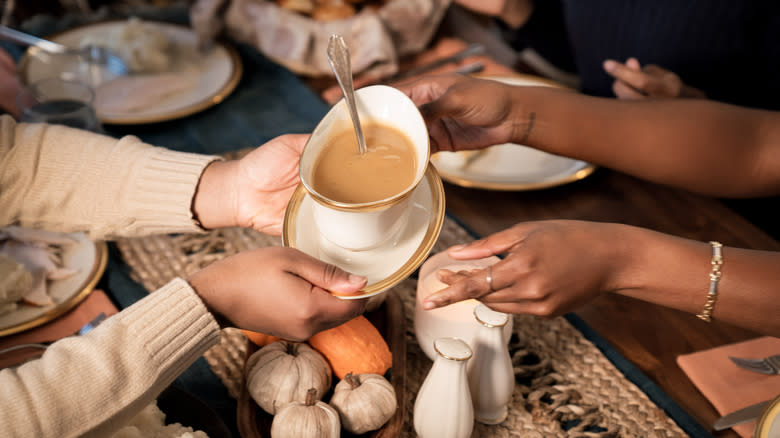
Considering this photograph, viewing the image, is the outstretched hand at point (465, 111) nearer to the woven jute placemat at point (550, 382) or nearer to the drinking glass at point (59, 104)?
the woven jute placemat at point (550, 382)

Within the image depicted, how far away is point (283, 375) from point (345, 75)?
475 millimetres

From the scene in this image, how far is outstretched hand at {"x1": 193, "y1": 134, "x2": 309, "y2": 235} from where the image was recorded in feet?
3.70

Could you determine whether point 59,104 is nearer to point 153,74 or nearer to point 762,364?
point 153,74

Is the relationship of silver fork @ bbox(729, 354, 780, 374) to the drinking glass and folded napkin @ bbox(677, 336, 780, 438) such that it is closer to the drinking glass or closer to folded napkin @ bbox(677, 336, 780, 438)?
folded napkin @ bbox(677, 336, 780, 438)

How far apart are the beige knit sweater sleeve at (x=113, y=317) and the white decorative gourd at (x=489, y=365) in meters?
0.40

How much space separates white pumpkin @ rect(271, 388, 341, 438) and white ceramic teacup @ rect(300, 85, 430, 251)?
0.24 m

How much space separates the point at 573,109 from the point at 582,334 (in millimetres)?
500

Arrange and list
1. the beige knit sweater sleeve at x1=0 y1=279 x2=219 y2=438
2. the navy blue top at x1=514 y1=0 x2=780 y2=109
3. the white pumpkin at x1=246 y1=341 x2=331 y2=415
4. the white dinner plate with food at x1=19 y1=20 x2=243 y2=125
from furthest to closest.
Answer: the white dinner plate with food at x1=19 y1=20 x2=243 y2=125, the navy blue top at x1=514 y1=0 x2=780 y2=109, the white pumpkin at x1=246 y1=341 x2=331 y2=415, the beige knit sweater sleeve at x1=0 y1=279 x2=219 y2=438

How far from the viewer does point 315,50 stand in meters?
1.72

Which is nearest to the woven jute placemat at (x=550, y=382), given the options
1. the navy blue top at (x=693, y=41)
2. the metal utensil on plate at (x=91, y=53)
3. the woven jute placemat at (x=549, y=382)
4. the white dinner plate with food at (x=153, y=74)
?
the woven jute placemat at (x=549, y=382)

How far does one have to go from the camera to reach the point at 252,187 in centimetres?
116

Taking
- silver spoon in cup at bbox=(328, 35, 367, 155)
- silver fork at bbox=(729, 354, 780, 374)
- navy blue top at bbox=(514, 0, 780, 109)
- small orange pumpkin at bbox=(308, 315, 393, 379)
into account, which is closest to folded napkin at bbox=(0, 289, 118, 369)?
small orange pumpkin at bbox=(308, 315, 393, 379)

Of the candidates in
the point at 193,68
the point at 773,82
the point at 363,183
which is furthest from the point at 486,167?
the point at 193,68

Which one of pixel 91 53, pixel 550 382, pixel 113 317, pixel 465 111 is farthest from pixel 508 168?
pixel 91 53
